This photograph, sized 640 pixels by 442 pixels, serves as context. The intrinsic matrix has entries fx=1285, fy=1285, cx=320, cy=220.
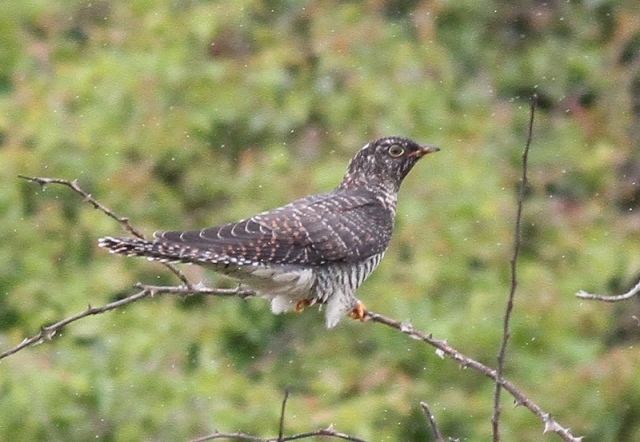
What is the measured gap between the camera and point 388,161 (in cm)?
554

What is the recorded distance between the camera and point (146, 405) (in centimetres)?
606

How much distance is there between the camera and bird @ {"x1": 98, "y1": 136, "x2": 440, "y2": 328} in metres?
4.24

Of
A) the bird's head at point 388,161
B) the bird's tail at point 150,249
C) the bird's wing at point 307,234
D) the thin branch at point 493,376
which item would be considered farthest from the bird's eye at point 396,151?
the bird's tail at point 150,249

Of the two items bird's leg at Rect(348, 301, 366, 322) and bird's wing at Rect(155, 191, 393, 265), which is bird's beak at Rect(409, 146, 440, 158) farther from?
bird's leg at Rect(348, 301, 366, 322)

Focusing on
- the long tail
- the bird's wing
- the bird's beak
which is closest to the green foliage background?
the bird's wing

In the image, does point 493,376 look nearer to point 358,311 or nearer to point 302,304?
point 358,311

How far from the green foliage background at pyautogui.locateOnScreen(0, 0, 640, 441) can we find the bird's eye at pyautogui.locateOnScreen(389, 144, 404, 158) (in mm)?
1264

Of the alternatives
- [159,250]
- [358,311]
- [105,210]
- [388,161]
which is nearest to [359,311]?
[358,311]

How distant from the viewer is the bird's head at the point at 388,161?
18.1ft

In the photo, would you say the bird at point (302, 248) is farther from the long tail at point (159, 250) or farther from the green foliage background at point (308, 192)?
the green foliage background at point (308, 192)

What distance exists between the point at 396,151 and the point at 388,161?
0.18 ft

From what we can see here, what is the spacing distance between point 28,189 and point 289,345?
189 cm

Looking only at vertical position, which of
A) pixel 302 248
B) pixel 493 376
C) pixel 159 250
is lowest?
pixel 302 248

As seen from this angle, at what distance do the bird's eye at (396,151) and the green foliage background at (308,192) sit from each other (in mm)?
1264
